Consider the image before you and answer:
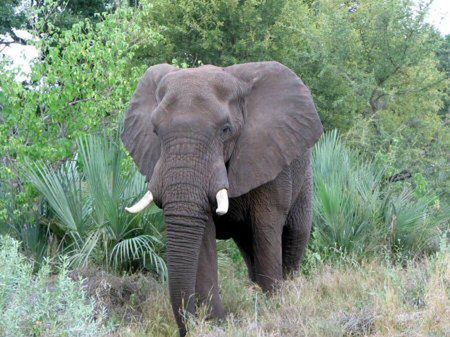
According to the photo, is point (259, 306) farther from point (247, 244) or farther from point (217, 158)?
point (217, 158)

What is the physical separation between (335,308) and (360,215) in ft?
15.1

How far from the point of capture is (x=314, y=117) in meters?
7.38

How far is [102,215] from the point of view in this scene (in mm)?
9070

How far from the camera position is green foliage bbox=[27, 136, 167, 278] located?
891 cm

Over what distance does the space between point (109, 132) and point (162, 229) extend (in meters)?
1.38

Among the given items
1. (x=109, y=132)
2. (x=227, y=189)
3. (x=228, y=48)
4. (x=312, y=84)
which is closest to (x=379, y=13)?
(x=312, y=84)

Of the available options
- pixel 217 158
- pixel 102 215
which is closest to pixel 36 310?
pixel 217 158

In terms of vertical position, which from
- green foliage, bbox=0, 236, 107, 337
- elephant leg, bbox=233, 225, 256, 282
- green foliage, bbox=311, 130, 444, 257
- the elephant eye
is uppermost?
the elephant eye

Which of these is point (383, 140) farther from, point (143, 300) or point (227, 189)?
point (227, 189)

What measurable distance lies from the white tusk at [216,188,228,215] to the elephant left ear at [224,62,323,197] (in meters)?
0.51

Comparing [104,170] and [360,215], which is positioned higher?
[104,170]

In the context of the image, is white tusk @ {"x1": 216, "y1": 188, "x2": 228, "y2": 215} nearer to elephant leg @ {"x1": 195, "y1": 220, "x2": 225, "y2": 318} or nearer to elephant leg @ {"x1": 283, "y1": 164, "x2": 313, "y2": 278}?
elephant leg @ {"x1": 195, "y1": 220, "x2": 225, "y2": 318}

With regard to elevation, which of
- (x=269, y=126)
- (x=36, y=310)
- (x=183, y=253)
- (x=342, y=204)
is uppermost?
(x=269, y=126)

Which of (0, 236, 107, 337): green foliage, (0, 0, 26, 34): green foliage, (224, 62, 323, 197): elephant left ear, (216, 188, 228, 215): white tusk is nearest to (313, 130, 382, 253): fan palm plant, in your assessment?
(224, 62, 323, 197): elephant left ear
